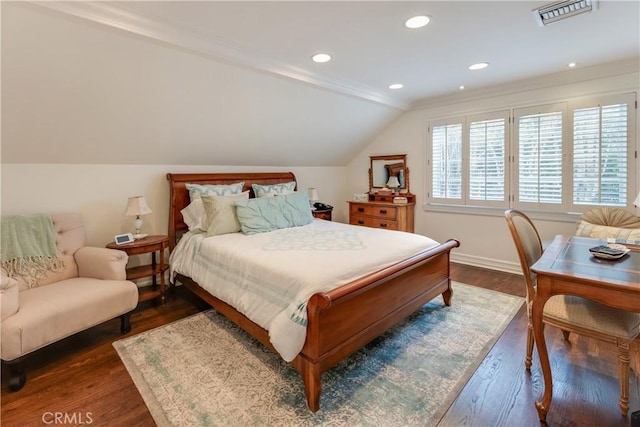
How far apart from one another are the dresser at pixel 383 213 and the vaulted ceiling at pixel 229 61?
63.6 inches

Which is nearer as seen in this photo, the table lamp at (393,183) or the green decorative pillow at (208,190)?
the green decorative pillow at (208,190)

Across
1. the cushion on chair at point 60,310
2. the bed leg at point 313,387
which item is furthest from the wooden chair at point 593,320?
the cushion on chair at point 60,310

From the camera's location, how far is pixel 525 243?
203 cm

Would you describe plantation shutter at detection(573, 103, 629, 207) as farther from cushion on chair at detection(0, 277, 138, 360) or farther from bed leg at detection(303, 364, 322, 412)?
cushion on chair at detection(0, 277, 138, 360)

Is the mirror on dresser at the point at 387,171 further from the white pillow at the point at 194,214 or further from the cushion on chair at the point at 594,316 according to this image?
the cushion on chair at the point at 594,316

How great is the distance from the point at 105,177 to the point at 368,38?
279 centimetres

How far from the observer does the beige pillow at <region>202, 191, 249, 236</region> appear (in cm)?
305

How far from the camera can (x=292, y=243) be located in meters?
2.69

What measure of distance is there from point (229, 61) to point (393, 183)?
125 inches

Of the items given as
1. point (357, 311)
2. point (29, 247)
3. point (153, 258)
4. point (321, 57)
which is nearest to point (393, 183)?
point (321, 57)

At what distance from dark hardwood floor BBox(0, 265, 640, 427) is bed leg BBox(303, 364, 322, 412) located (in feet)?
2.24

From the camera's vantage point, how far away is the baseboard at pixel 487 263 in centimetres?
402

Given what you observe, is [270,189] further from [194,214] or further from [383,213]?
[383,213]

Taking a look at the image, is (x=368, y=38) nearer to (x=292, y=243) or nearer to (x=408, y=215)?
(x=292, y=243)
